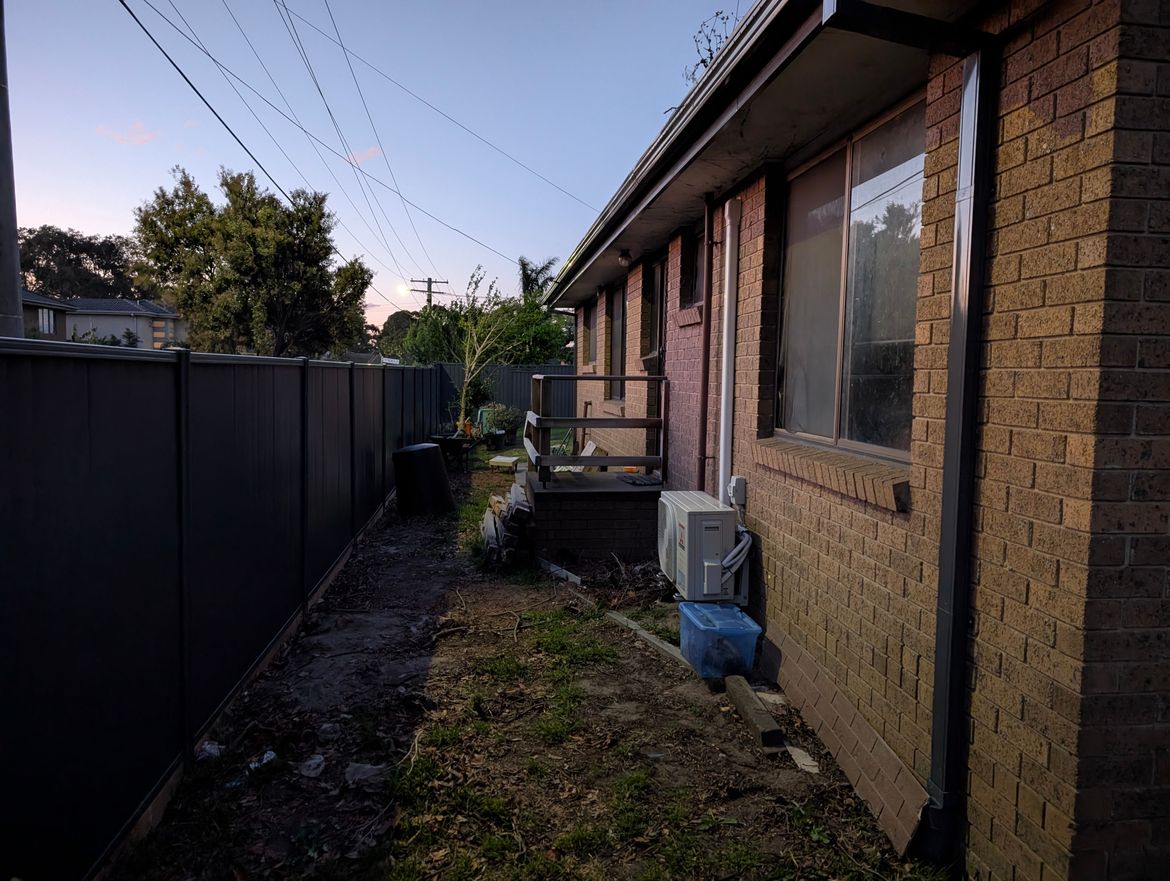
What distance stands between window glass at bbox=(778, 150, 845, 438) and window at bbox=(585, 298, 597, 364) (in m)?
8.54

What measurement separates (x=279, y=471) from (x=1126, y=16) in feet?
15.2

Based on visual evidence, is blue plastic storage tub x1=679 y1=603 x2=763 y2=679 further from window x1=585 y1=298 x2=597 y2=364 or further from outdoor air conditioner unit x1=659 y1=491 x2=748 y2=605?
window x1=585 y1=298 x2=597 y2=364

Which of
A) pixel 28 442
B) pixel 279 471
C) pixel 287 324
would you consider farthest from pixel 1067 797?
pixel 287 324

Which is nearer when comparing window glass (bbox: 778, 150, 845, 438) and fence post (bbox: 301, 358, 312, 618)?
window glass (bbox: 778, 150, 845, 438)

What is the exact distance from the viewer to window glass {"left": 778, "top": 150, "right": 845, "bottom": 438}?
14.1ft

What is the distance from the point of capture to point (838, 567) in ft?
12.5

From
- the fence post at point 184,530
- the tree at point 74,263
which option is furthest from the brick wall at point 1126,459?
the tree at point 74,263

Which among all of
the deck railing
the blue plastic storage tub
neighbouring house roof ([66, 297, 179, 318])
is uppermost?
neighbouring house roof ([66, 297, 179, 318])

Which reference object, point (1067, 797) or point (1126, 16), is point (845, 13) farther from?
point (1067, 797)

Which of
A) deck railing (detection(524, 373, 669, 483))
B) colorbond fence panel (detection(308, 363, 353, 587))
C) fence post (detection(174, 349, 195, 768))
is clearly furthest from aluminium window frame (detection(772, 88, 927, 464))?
colorbond fence panel (detection(308, 363, 353, 587))

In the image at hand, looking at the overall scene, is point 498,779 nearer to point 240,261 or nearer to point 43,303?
point 240,261

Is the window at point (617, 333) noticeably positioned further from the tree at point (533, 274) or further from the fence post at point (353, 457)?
the tree at point (533, 274)

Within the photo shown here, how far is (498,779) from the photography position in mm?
3416

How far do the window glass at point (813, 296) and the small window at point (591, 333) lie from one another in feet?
28.0
